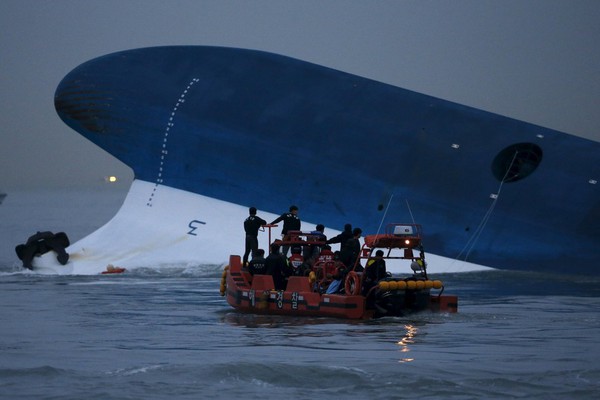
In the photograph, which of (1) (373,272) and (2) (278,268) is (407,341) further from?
(2) (278,268)

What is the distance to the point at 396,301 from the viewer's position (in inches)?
682

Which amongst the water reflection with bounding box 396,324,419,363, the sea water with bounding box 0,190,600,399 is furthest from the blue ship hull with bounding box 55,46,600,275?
the water reflection with bounding box 396,324,419,363

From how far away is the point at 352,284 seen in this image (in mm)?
17672

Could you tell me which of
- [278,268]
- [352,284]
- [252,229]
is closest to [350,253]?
[352,284]

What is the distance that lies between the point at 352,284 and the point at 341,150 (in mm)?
11520

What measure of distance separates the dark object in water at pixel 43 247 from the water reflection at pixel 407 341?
13833mm

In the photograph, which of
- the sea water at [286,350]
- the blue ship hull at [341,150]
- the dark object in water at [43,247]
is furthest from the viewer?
the dark object in water at [43,247]

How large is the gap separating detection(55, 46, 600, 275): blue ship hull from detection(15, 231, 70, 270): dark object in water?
308cm

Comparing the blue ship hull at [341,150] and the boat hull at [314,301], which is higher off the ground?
the blue ship hull at [341,150]

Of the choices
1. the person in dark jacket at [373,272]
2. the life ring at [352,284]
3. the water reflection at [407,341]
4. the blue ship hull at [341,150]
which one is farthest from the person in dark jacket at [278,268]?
the blue ship hull at [341,150]

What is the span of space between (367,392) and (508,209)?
57.2 ft

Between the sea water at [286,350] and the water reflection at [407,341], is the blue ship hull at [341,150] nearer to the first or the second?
the sea water at [286,350]

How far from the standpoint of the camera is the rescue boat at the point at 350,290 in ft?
57.0

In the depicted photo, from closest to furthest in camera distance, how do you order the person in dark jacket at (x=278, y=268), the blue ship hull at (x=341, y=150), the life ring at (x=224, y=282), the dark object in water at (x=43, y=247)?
the person in dark jacket at (x=278, y=268)
the life ring at (x=224, y=282)
the blue ship hull at (x=341, y=150)
the dark object in water at (x=43, y=247)
